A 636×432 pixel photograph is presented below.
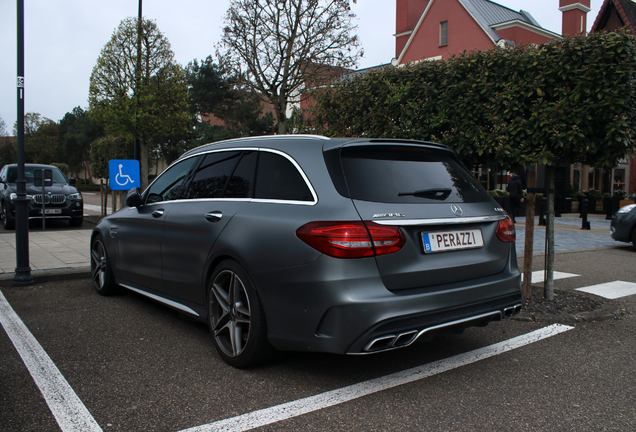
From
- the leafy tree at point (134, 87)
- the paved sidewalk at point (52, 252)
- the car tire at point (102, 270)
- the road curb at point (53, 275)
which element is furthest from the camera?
the leafy tree at point (134, 87)

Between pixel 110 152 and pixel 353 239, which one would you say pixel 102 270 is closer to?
pixel 353 239

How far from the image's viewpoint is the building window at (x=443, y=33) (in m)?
31.1

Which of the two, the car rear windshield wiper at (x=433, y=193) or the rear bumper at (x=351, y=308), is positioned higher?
the car rear windshield wiper at (x=433, y=193)

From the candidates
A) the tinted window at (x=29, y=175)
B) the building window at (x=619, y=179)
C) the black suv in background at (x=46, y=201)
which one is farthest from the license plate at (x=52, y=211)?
the building window at (x=619, y=179)

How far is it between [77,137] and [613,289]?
242ft

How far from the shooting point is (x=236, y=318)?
3600mm

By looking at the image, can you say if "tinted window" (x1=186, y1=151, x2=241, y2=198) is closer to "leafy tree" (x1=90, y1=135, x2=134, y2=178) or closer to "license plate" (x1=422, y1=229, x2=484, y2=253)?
"license plate" (x1=422, y1=229, x2=484, y2=253)

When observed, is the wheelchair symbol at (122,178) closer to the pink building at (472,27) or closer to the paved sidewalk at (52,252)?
the paved sidewalk at (52,252)

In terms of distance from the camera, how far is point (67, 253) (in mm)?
8859

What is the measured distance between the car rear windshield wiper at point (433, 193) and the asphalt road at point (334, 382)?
121 centimetres

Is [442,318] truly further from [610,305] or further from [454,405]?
[610,305]

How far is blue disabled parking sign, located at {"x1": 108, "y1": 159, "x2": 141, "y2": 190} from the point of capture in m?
11.7

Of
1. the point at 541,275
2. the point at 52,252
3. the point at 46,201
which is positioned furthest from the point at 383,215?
the point at 46,201

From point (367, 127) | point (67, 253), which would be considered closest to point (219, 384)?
point (367, 127)
